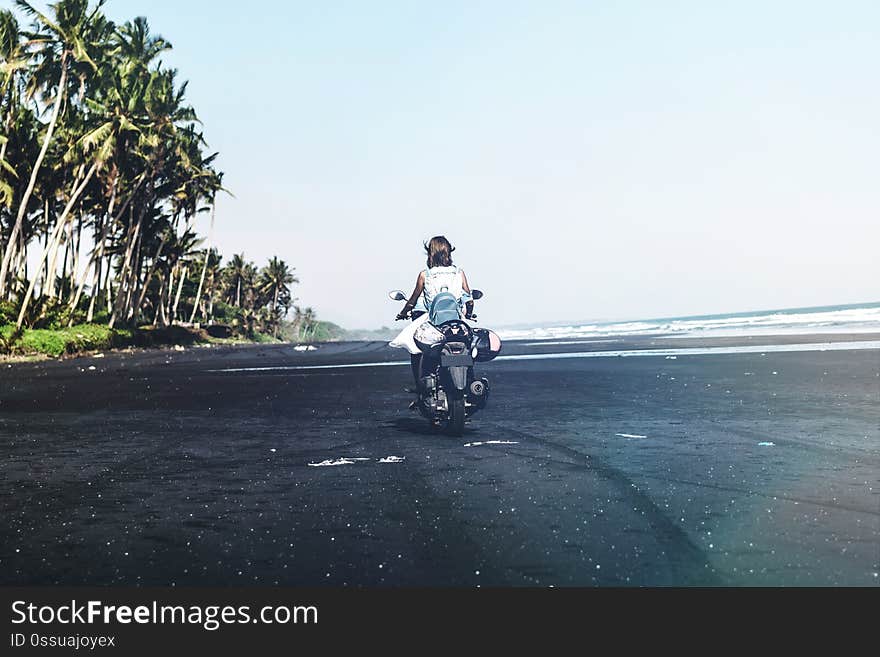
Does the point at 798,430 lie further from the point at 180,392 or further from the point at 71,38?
the point at 71,38

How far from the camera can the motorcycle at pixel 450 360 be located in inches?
339

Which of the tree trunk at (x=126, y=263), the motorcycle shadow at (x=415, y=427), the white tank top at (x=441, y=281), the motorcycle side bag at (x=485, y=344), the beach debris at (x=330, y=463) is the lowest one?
the beach debris at (x=330, y=463)

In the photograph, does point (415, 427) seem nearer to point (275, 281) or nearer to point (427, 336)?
point (427, 336)

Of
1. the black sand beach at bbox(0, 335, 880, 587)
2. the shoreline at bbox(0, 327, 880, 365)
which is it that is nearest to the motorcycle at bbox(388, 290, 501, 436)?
the black sand beach at bbox(0, 335, 880, 587)

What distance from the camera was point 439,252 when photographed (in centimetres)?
928

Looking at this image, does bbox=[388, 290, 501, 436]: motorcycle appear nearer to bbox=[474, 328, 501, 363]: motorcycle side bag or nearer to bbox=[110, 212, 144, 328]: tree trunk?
bbox=[474, 328, 501, 363]: motorcycle side bag

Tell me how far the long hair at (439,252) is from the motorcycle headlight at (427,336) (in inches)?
30.3

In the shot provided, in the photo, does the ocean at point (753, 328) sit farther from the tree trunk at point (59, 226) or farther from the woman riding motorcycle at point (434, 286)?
the woman riding motorcycle at point (434, 286)

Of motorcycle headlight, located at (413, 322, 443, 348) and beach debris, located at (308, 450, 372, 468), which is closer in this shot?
beach debris, located at (308, 450, 372, 468)

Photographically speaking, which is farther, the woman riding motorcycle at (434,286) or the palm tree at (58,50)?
the palm tree at (58,50)

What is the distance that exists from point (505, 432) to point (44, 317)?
107ft

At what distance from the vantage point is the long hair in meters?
9.27

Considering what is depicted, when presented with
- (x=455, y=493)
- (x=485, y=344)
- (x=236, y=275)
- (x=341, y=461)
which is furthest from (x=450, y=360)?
(x=236, y=275)

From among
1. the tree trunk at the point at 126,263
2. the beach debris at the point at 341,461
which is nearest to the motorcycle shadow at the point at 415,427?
the beach debris at the point at 341,461
